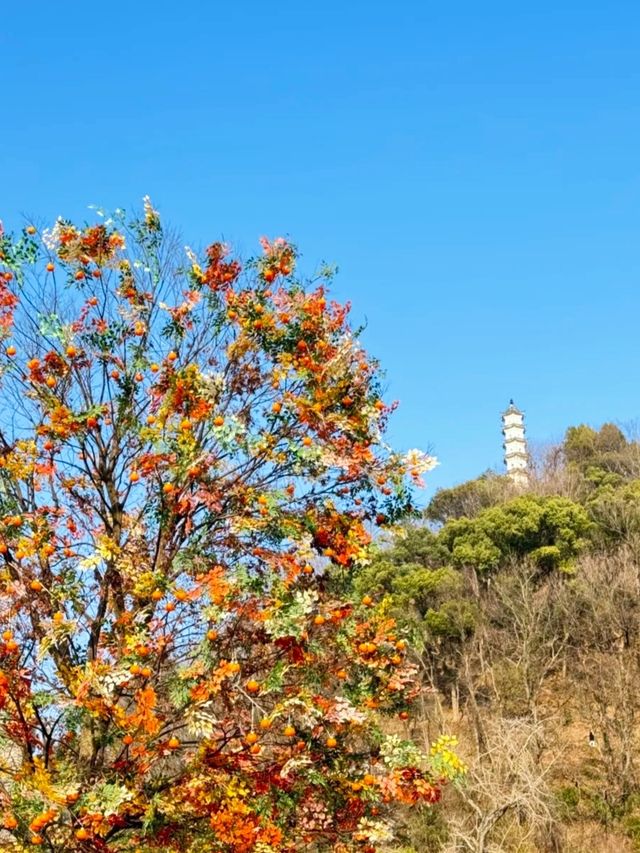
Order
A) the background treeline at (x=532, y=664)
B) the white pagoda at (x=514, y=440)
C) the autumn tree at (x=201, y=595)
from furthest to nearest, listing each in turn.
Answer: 1. the white pagoda at (x=514, y=440)
2. the background treeline at (x=532, y=664)
3. the autumn tree at (x=201, y=595)

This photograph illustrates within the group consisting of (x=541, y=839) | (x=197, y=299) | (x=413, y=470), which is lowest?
(x=541, y=839)

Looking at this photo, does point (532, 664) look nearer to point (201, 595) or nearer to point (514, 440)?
point (201, 595)

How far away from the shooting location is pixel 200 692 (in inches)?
169

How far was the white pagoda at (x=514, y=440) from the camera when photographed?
4181 centimetres

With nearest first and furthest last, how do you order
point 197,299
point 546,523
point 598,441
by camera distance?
point 197,299 → point 546,523 → point 598,441

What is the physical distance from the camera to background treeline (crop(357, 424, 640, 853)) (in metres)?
13.5

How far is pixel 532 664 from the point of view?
1811cm

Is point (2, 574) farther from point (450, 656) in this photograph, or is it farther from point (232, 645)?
point (450, 656)

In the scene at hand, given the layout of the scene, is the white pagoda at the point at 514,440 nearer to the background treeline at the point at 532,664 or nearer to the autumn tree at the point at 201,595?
the background treeline at the point at 532,664

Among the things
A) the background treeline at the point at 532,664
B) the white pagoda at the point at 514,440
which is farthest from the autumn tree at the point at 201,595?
the white pagoda at the point at 514,440

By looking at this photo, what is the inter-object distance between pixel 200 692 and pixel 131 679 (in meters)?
0.50

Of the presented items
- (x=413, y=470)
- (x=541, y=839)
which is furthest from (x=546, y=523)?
(x=413, y=470)

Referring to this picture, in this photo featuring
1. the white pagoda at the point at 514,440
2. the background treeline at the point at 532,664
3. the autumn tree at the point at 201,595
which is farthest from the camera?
the white pagoda at the point at 514,440

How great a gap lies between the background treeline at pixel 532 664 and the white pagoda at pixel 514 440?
11672 millimetres
